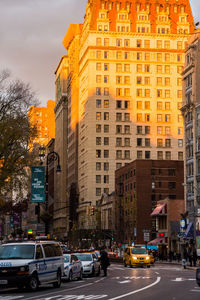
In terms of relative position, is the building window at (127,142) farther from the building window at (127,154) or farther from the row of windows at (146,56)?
the row of windows at (146,56)

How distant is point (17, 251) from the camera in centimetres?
2775

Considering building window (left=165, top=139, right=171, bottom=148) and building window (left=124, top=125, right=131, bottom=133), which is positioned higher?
building window (left=124, top=125, right=131, bottom=133)

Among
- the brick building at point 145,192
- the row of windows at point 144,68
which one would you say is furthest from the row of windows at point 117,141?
the brick building at point 145,192

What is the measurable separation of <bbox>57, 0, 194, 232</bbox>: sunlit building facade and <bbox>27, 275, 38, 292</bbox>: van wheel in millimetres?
119838

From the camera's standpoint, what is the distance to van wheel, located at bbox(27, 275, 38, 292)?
26.3m

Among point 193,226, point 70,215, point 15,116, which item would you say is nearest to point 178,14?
point 70,215

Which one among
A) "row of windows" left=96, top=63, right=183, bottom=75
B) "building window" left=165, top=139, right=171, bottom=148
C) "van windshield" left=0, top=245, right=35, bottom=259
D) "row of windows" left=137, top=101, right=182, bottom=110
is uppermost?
"row of windows" left=96, top=63, right=183, bottom=75

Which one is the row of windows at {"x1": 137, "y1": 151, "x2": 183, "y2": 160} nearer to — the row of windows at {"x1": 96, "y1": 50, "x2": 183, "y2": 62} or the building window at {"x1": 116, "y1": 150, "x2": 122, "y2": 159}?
the building window at {"x1": 116, "y1": 150, "x2": 122, "y2": 159}

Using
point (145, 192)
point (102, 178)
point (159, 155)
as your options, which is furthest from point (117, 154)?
point (145, 192)

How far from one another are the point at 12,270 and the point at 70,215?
14829 centimetres

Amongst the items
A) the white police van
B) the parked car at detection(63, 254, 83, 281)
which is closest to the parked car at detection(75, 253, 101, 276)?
the parked car at detection(63, 254, 83, 281)

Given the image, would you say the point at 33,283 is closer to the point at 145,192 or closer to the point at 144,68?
the point at 145,192

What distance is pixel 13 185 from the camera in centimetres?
4609

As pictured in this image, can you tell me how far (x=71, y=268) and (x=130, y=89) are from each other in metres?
117
